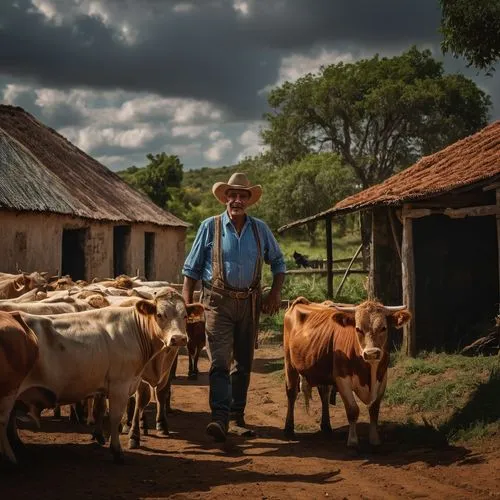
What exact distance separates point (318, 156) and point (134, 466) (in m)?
37.9

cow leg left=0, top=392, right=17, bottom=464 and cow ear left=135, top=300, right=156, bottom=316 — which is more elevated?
cow ear left=135, top=300, right=156, bottom=316

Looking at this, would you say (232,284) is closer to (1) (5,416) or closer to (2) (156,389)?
(2) (156,389)

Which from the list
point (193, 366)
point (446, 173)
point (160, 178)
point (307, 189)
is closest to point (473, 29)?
point (446, 173)

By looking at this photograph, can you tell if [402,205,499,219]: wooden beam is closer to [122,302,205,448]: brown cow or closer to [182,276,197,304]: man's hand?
[182,276,197,304]: man's hand

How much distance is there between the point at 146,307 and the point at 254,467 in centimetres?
161

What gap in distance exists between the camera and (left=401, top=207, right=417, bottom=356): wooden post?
11.0 meters

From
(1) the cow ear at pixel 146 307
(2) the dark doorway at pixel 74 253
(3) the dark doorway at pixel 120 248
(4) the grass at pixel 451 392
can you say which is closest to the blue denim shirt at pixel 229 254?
(1) the cow ear at pixel 146 307

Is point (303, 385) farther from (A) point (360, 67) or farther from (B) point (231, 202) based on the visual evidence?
(A) point (360, 67)

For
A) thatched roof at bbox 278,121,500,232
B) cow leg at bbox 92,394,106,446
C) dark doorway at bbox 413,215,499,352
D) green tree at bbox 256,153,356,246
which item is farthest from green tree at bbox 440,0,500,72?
green tree at bbox 256,153,356,246

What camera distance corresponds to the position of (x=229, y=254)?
24.2ft

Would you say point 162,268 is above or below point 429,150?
below

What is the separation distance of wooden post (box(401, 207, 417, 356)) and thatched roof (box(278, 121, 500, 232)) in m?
0.53

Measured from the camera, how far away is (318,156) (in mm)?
43062

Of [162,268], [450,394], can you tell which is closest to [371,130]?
[162,268]
